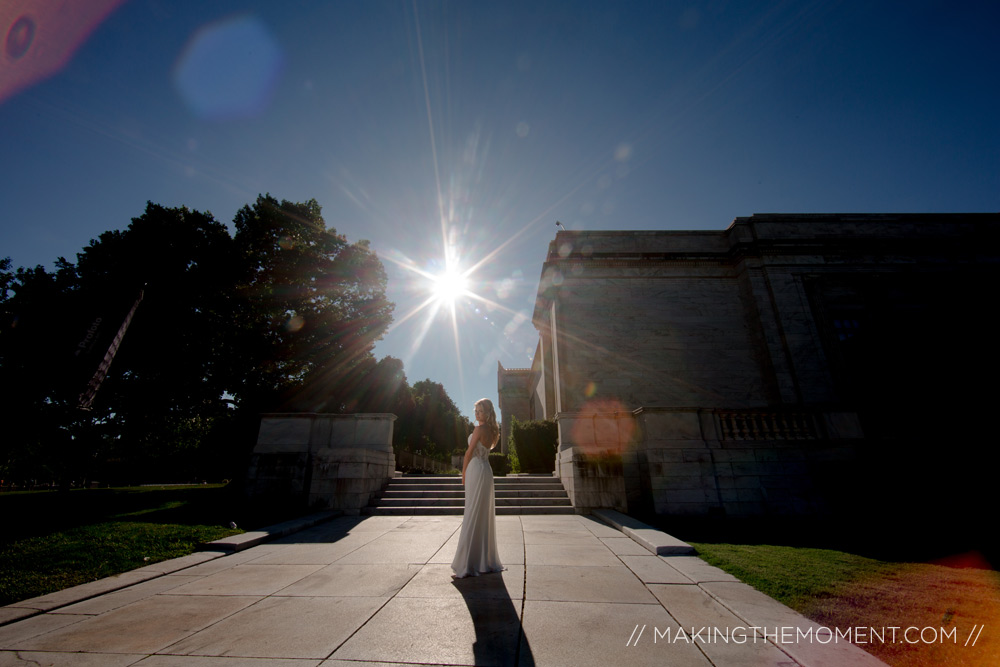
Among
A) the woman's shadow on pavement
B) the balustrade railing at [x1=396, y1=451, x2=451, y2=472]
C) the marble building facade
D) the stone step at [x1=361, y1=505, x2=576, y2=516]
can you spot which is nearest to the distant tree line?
the balustrade railing at [x1=396, y1=451, x2=451, y2=472]

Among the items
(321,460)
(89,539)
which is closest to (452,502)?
(321,460)

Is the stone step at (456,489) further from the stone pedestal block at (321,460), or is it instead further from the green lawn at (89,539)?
the green lawn at (89,539)

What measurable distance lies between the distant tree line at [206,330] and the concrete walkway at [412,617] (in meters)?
16.4

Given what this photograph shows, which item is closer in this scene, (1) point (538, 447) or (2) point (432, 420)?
(1) point (538, 447)

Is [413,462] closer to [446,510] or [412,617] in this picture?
[446,510]

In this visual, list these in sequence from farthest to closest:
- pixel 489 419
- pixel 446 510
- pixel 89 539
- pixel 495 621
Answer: pixel 446 510, pixel 89 539, pixel 489 419, pixel 495 621

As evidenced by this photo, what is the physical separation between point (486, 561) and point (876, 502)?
34.7ft

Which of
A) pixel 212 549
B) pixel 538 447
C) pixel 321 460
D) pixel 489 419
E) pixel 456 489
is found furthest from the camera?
pixel 538 447

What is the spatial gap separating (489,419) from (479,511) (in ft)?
3.93

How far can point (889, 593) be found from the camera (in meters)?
3.84

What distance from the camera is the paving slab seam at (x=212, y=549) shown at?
3559 mm

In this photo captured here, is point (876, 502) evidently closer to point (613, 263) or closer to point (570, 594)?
point (570, 594)

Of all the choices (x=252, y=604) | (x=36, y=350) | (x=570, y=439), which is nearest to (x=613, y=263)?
(x=570, y=439)

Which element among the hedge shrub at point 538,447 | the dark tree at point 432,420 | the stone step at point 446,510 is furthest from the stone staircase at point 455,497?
the dark tree at point 432,420
